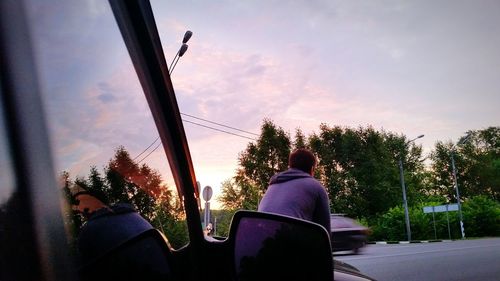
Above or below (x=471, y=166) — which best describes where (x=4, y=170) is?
below

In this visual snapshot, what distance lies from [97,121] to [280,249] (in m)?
0.48

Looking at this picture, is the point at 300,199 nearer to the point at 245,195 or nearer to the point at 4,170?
the point at 4,170

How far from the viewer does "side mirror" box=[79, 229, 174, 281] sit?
28.0 inches

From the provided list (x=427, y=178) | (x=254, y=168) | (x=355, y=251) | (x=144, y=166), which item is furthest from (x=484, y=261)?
(x=427, y=178)

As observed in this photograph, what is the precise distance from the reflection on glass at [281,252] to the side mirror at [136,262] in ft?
0.60

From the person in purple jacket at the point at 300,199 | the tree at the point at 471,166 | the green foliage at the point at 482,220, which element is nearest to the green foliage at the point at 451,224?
the green foliage at the point at 482,220

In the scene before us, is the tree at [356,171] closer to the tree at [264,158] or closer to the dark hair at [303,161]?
the tree at [264,158]

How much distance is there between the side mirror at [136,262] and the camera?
0.71m

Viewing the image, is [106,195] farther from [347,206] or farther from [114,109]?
[347,206]

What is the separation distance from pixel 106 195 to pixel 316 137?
5226 centimetres

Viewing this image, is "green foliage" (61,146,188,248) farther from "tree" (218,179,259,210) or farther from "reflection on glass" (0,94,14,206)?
"tree" (218,179,259,210)

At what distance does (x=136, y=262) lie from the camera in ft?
2.61

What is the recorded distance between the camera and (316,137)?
52312 millimetres

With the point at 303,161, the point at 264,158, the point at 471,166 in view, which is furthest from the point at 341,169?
the point at 303,161
